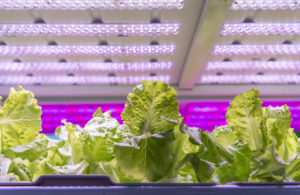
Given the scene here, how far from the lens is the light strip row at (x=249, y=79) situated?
9.90ft

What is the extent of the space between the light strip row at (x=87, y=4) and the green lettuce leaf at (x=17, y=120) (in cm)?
122

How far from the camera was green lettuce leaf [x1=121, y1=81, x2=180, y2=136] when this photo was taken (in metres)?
0.60

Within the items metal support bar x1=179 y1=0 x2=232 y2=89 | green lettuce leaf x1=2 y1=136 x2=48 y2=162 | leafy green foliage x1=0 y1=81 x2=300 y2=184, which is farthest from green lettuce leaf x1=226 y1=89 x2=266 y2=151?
metal support bar x1=179 y1=0 x2=232 y2=89

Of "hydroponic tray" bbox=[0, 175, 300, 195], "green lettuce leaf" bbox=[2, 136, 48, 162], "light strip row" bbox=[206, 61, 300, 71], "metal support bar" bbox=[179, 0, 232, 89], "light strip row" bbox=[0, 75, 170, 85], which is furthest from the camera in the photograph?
"light strip row" bbox=[0, 75, 170, 85]

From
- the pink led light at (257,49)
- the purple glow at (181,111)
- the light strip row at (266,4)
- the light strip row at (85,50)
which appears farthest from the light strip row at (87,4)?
the purple glow at (181,111)

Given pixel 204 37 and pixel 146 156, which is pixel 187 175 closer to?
pixel 146 156

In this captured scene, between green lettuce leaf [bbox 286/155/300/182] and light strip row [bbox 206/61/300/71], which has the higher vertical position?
light strip row [bbox 206/61/300/71]

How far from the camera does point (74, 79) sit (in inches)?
121

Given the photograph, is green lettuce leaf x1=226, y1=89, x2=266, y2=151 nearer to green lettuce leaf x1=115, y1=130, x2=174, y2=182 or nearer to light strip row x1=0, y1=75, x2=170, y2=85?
green lettuce leaf x1=115, y1=130, x2=174, y2=182

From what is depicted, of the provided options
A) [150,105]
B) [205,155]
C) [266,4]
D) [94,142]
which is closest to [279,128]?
[205,155]

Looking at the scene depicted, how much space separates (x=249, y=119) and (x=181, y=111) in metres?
2.96

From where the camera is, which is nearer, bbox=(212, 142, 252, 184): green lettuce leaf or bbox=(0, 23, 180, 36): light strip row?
bbox=(212, 142, 252, 184): green lettuce leaf

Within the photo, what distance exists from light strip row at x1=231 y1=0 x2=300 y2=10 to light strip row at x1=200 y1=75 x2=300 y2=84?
1191 millimetres

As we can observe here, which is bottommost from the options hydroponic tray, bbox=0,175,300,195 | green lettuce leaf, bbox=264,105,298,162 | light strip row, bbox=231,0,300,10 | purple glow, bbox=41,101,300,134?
hydroponic tray, bbox=0,175,300,195
